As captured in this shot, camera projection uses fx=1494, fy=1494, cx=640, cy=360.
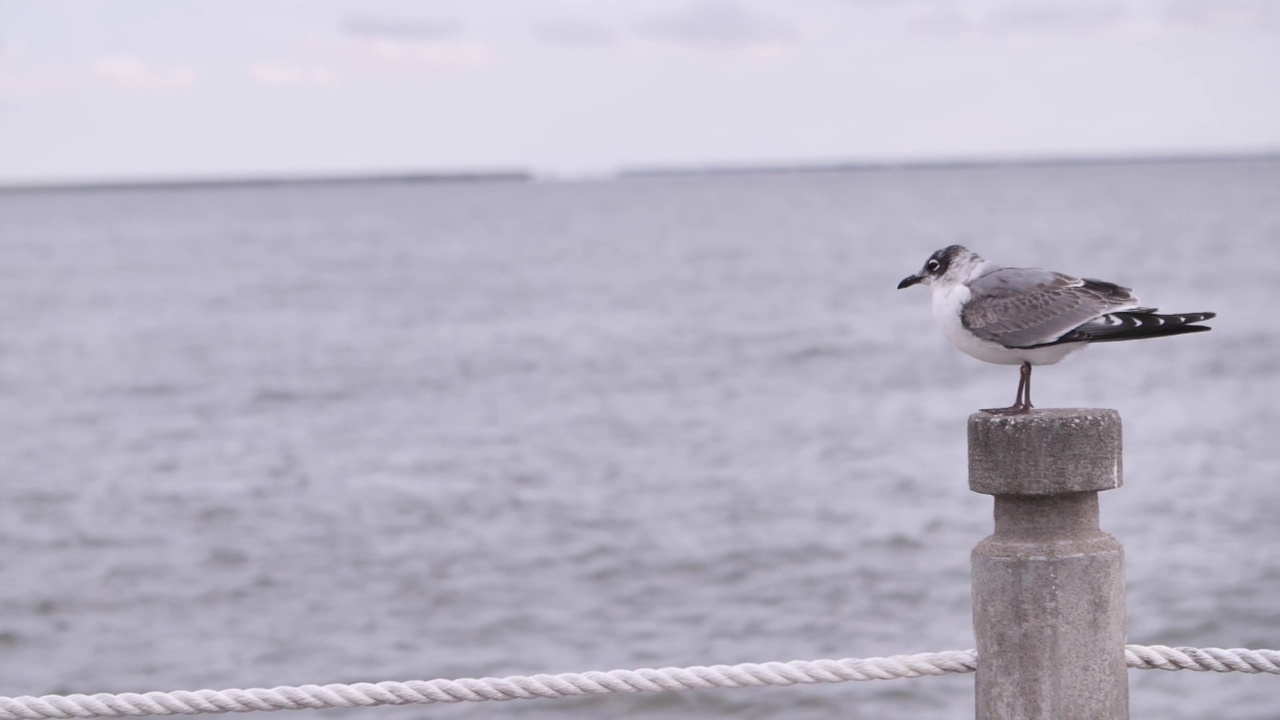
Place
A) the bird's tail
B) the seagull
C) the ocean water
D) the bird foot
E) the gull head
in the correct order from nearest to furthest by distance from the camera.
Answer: the bird foot < the bird's tail < the seagull < the gull head < the ocean water

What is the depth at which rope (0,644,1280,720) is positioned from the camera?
3.92 m

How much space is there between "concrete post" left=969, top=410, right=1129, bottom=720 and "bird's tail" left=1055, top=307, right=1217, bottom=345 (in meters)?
0.42

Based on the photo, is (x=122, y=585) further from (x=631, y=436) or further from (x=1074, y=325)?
(x=1074, y=325)

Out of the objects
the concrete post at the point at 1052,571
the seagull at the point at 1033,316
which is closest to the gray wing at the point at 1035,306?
the seagull at the point at 1033,316

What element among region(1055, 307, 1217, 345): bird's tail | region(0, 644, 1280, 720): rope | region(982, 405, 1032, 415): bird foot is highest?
region(1055, 307, 1217, 345): bird's tail

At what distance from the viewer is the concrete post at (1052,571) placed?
3.95 metres

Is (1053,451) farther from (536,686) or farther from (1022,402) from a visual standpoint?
(536,686)

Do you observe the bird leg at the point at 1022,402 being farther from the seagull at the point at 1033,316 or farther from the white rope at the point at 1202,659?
the white rope at the point at 1202,659

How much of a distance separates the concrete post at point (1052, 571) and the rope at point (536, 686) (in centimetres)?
18

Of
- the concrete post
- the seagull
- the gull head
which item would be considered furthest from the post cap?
the gull head

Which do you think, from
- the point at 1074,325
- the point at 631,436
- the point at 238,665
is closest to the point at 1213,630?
the point at 238,665

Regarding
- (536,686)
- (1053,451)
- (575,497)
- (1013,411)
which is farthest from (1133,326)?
(575,497)

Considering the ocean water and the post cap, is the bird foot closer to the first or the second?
the post cap

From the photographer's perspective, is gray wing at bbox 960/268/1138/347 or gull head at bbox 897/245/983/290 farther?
gull head at bbox 897/245/983/290
